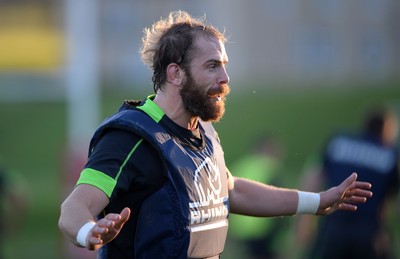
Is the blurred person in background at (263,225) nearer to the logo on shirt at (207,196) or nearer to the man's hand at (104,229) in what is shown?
the logo on shirt at (207,196)

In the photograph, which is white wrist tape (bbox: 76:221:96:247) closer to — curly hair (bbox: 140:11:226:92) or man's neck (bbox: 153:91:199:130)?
man's neck (bbox: 153:91:199:130)

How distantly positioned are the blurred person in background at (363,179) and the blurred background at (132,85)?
2808 mm

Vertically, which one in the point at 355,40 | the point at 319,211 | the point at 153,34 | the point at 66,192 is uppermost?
the point at 153,34

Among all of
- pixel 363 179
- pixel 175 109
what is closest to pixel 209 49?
pixel 175 109

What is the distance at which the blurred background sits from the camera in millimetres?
19844

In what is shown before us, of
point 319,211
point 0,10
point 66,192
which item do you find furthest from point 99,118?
point 0,10

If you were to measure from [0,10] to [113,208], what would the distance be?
4477 centimetres

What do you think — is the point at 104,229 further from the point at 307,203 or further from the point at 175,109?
the point at 307,203

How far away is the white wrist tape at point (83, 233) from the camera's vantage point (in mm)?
4020

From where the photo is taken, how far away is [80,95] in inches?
946

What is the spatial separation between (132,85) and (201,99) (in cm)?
3320

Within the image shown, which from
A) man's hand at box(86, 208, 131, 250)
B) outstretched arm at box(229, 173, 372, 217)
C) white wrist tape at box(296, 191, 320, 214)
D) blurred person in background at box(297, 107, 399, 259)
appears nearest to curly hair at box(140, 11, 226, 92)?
outstretched arm at box(229, 173, 372, 217)

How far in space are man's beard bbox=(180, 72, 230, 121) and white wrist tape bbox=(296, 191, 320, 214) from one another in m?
0.77

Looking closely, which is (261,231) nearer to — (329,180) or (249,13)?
(329,180)
